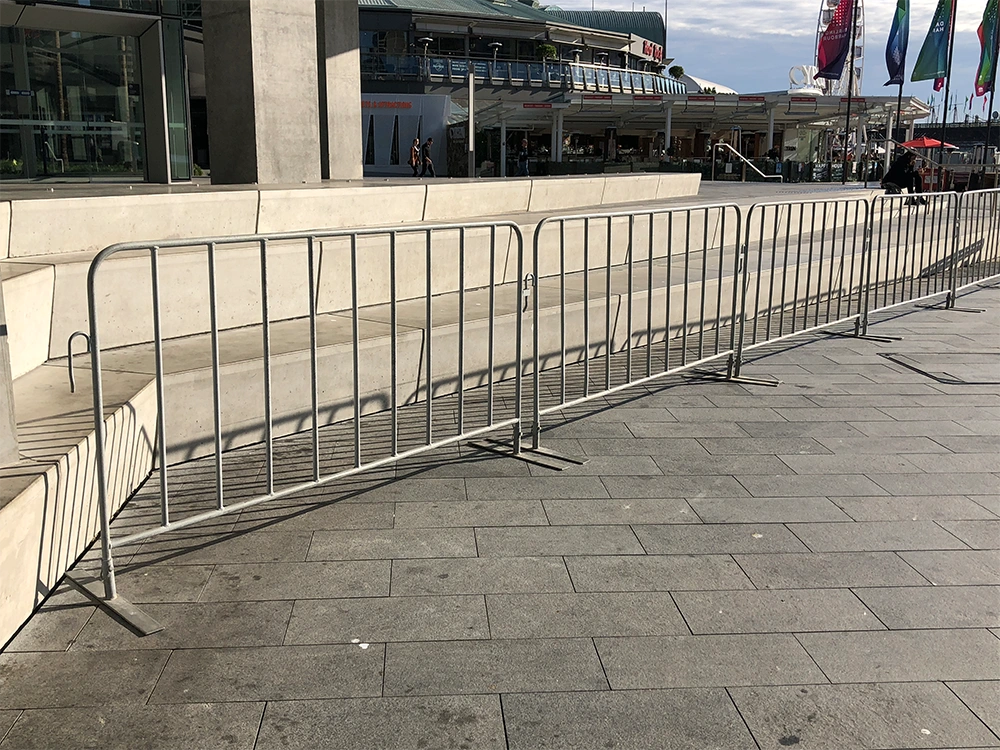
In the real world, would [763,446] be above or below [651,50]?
below

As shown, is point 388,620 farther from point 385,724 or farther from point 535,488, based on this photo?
point 535,488

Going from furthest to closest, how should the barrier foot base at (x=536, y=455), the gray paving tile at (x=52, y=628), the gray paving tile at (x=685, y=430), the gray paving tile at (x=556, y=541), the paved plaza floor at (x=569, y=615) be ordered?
the gray paving tile at (x=685, y=430) < the barrier foot base at (x=536, y=455) < the gray paving tile at (x=556, y=541) < the gray paving tile at (x=52, y=628) < the paved plaza floor at (x=569, y=615)

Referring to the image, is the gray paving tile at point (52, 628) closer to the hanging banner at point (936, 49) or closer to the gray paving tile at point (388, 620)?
the gray paving tile at point (388, 620)

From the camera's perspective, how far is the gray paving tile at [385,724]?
9.34ft

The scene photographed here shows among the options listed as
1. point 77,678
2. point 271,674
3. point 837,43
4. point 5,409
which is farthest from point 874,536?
point 837,43

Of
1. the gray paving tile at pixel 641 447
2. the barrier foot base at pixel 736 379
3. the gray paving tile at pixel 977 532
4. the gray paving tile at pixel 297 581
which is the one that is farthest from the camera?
the barrier foot base at pixel 736 379

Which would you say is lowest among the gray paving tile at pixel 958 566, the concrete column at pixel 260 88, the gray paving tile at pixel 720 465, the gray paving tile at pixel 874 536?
the gray paving tile at pixel 958 566

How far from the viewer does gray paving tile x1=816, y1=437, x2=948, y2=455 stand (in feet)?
19.9

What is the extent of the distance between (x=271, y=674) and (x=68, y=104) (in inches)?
638

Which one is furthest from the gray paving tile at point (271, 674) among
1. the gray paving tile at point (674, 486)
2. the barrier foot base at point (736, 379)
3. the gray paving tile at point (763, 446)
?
the barrier foot base at point (736, 379)

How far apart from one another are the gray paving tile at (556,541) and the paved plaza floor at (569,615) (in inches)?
0.6

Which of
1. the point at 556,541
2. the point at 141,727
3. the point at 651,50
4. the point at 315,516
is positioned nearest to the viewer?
the point at 141,727

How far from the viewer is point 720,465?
575 cm

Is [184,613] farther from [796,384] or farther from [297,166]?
[297,166]
